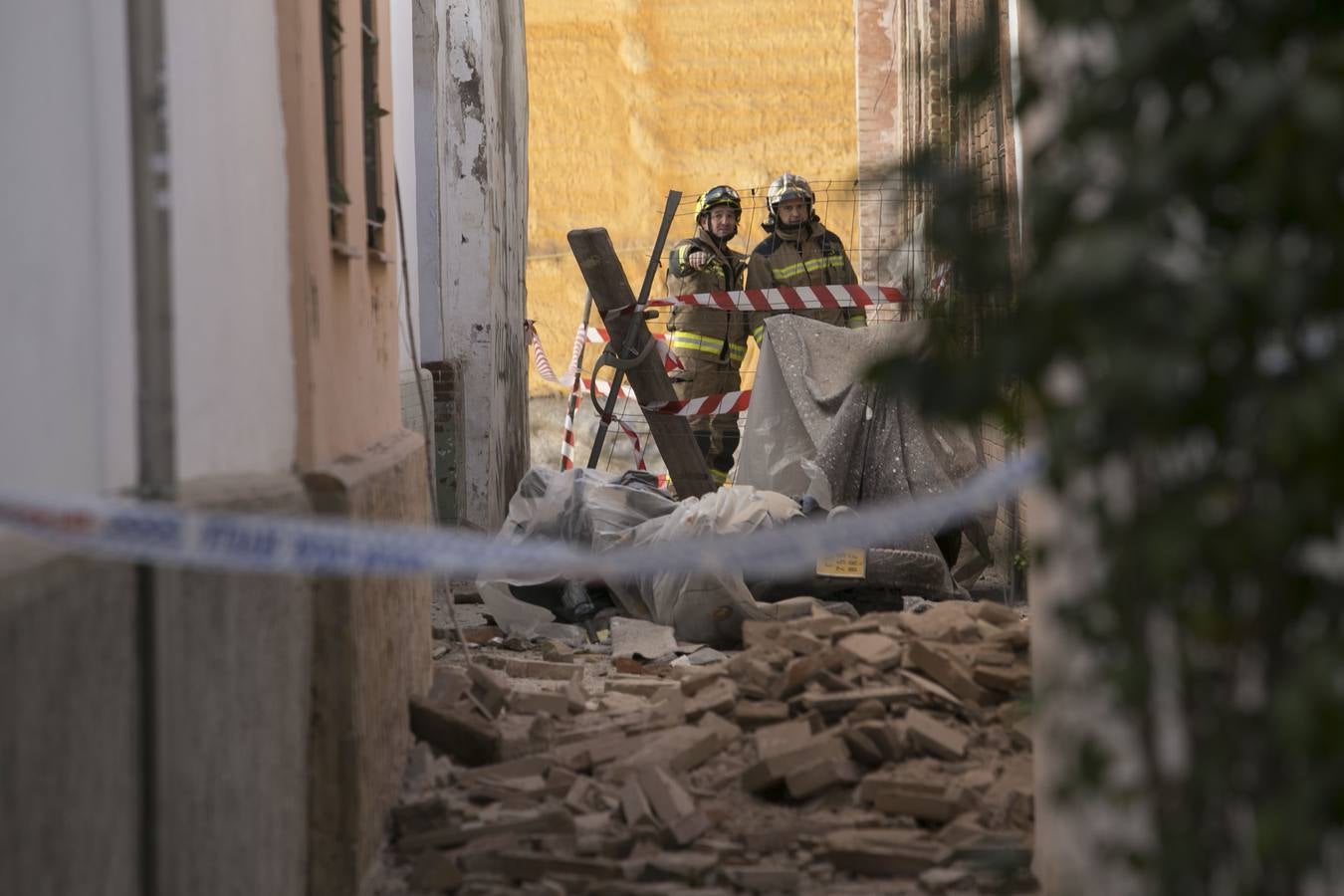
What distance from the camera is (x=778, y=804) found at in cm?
484

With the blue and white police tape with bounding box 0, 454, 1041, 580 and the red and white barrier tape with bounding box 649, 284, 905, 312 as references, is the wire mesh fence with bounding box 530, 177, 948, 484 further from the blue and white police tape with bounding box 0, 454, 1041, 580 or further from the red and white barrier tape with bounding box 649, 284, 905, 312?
the blue and white police tape with bounding box 0, 454, 1041, 580

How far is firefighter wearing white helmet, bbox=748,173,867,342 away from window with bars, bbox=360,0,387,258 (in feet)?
20.9

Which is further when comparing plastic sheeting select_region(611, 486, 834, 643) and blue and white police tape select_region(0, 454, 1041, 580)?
plastic sheeting select_region(611, 486, 834, 643)

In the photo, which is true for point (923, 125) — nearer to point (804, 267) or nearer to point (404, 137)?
point (804, 267)

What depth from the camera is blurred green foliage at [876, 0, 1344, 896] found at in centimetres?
159

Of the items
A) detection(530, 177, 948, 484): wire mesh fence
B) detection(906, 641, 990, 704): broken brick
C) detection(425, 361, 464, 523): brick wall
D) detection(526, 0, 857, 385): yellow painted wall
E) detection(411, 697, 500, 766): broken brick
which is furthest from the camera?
detection(526, 0, 857, 385): yellow painted wall

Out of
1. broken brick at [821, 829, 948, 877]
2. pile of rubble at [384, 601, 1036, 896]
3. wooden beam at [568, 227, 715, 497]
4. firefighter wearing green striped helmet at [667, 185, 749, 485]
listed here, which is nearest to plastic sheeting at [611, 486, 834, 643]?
pile of rubble at [384, 601, 1036, 896]

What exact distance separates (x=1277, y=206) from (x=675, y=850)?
125 inches

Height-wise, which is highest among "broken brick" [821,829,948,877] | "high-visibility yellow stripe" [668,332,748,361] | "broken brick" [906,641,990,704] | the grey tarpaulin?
"high-visibility yellow stripe" [668,332,748,361]

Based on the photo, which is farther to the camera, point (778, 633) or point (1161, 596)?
point (778, 633)

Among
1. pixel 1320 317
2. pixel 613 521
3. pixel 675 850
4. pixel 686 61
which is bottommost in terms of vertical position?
pixel 675 850

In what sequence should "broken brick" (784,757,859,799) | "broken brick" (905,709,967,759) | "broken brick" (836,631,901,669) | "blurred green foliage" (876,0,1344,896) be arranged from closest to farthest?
"blurred green foliage" (876,0,1344,896)
"broken brick" (784,757,859,799)
"broken brick" (905,709,967,759)
"broken brick" (836,631,901,669)

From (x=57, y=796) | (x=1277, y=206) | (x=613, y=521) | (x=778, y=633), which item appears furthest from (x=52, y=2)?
(x=613, y=521)

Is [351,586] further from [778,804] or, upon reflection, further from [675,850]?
[778,804]
